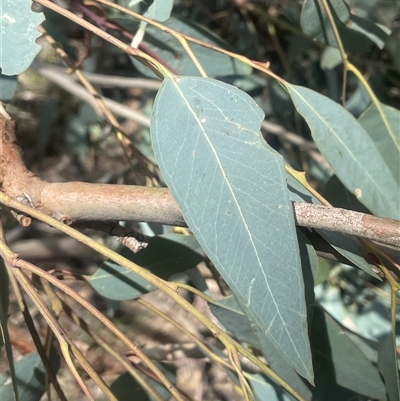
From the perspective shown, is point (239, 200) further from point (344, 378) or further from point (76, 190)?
point (344, 378)

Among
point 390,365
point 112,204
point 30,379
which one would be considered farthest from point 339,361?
point 30,379

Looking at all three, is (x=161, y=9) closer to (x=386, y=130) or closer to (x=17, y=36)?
(x=17, y=36)

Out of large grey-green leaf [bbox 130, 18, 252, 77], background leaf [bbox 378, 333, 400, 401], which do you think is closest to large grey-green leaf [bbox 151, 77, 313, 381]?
background leaf [bbox 378, 333, 400, 401]

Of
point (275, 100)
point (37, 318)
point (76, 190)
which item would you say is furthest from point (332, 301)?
point (76, 190)

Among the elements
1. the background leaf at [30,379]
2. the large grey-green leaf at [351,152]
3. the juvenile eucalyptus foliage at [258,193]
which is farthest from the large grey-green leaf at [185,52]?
the background leaf at [30,379]

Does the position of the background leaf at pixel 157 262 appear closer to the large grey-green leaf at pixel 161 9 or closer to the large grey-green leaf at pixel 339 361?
the large grey-green leaf at pixel 339 361

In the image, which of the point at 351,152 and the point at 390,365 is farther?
the point at 351,152
